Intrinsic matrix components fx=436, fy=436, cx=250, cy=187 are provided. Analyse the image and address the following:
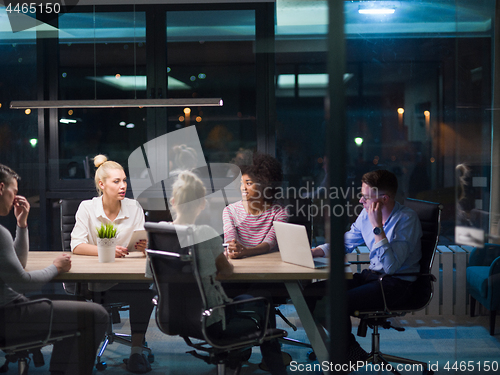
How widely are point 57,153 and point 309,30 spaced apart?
2.93 metres

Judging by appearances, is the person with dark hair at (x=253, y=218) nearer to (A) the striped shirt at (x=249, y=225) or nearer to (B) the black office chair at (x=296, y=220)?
(A) the striped shirt at (x=249, y=225)

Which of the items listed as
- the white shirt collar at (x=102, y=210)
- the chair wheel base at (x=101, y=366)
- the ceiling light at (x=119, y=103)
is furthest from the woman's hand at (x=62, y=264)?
the ceiling light at (x=119, y=103)

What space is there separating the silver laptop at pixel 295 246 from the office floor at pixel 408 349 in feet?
1.30

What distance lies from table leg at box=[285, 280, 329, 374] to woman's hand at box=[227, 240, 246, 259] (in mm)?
430

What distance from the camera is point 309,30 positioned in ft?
14.3

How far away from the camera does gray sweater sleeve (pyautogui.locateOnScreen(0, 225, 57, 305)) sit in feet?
7.72

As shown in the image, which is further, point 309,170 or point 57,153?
point 57,153

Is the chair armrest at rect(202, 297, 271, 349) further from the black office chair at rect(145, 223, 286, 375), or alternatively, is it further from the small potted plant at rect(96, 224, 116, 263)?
the small potted plant at rect(96, 224, 116, 263)

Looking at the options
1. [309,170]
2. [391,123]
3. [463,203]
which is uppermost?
[391,123]

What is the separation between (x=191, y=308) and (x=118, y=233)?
3.56 ft

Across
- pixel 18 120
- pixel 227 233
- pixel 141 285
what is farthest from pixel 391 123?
pixel 18 120

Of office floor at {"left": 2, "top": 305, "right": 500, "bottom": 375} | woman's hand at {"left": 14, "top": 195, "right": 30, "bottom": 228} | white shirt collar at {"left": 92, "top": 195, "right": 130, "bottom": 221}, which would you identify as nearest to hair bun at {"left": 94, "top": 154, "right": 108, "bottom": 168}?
white shirt collar at {"left": 92, "top": 195, "right": 130, "bottom": 221}

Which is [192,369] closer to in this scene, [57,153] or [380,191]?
[380,191]

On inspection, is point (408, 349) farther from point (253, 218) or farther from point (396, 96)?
point (396, 96)
